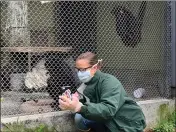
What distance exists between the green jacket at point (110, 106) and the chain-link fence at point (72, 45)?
127 centimetres

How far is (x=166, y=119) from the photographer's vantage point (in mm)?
5547

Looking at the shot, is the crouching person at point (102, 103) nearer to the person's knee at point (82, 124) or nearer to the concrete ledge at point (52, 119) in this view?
the person's knee at point (82, 124)

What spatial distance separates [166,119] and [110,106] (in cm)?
267

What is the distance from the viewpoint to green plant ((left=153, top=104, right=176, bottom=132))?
5.17 m

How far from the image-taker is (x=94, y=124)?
3812 millimetres

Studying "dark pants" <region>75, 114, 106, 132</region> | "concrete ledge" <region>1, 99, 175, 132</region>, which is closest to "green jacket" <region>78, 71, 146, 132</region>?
"dark pants" <region>75, 114, 106, 132</region>

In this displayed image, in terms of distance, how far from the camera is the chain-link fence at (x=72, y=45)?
5023 millimetres

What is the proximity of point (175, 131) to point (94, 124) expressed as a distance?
1929 mm

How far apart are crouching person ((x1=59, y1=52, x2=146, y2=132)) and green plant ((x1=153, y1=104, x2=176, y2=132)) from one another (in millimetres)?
1668

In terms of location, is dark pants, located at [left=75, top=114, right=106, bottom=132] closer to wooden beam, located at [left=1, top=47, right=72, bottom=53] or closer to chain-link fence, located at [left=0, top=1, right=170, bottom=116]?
chain-link fence, located at [left=0, top=1, right=170, bottom=116]

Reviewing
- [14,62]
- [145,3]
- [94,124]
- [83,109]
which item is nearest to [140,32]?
[145,3]

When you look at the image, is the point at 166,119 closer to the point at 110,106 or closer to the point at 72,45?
the point at 72,45

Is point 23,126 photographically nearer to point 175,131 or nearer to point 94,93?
point 94,93

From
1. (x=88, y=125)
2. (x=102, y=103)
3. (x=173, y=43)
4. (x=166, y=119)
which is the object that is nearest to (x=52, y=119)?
(x=88, y=125)
